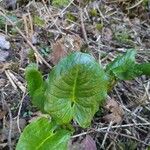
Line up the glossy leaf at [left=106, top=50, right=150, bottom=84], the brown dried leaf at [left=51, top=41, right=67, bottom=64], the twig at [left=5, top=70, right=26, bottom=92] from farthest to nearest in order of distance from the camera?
1. the brown dried leaf at [left=51, top=41, right=67, bottom=64]
2. the twig at [left=5, top=70, right=26, bottom=92]
3. the glossy leaf at [left=106, top=50, right=150, bottom=84]

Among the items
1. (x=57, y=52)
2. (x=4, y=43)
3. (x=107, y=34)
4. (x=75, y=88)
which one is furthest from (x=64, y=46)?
(x=75, y=88)

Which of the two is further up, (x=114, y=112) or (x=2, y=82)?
(x=2, y=82)

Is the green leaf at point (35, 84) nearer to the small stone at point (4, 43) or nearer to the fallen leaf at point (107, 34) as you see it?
the small stone at point (4, 43)

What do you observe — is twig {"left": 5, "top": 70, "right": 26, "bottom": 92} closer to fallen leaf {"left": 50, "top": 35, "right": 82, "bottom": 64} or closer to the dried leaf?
fallen leaf {"left": 50, "top": 35, "right": 82, "bottom": 64}

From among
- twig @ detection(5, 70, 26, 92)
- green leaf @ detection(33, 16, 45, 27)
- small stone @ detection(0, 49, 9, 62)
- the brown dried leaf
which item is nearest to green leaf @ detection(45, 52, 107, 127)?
twig @ detection(5, 70, 26, 92)

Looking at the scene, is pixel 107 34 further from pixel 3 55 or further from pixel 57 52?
pixel 3 55

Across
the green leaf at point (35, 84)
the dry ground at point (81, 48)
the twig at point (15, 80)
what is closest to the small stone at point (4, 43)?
the dry ground at point (81, 48)

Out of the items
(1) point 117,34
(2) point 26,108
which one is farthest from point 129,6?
(2) point 26,108
